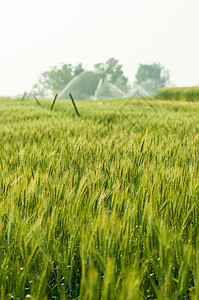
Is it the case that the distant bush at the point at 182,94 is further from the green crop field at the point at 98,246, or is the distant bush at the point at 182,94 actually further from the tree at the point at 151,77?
the tree at the point at 151,77

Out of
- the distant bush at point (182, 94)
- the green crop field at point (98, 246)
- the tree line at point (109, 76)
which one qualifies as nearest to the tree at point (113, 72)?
the tree line at point (109, 76)

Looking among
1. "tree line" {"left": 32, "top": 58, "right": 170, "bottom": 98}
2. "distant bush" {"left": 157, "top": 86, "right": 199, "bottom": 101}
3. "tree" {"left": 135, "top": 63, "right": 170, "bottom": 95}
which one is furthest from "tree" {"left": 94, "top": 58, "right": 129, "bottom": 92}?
"distant bush" {"left": 157, "top": 86, "right": 199, "bottom": 101}

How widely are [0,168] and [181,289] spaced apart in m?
1.02

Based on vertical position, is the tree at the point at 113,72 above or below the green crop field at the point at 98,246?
above

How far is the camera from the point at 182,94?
59.5 ft

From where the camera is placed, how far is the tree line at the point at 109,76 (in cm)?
5303

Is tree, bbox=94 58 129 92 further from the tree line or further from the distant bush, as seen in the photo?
the distant bush

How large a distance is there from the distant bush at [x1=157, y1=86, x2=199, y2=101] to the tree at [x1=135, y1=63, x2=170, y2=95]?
51.9 metres

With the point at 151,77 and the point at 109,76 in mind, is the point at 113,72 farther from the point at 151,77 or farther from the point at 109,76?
the point at 151,77

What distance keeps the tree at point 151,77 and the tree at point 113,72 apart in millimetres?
13190

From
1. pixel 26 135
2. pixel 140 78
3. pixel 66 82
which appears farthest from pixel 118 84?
pixel 26 135

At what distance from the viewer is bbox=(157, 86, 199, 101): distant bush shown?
1728cm

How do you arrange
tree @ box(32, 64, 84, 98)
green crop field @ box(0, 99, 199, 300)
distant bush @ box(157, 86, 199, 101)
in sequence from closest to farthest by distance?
green crop field @ box(0, 99, 199, 300), distant bush @ box(157, 86, 199, 101), tree @ box(32, 64, 84, 98)

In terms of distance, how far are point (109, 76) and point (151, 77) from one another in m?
17.0
